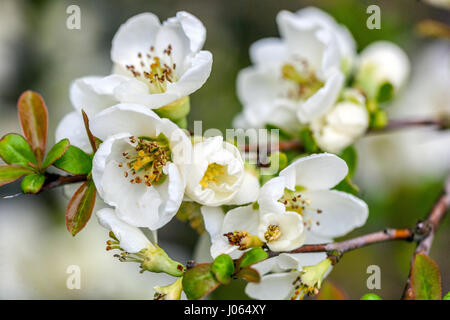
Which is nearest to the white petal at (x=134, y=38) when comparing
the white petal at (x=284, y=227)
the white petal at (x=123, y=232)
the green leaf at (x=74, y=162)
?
the green leaf at (x=74, y=162)

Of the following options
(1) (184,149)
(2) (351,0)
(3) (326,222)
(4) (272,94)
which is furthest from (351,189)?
(2) (351,0)

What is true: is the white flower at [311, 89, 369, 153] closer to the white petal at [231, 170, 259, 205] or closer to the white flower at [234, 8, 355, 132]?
the white flower at [234, 8, 355, 132]

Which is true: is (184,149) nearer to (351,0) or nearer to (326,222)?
(326,222)

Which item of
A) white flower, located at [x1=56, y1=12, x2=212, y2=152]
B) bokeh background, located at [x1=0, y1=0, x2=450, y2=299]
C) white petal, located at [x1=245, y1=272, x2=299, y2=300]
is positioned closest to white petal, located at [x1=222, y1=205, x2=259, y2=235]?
white petal, located at [x1=245, y1=272, x2=299, y2=300]

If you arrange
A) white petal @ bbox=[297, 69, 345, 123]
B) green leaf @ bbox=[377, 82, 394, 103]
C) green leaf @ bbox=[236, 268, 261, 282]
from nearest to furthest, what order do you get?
green leaf @ bbox=[236, 268, 261, 282], white petal @ bbox=[297, 69, 345, 123], green leaf @ bbox=[377, 82, 394, 103]

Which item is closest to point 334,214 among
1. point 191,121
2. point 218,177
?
point 218,177

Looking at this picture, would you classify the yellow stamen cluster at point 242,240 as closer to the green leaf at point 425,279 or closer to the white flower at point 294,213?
the white flower at point 294,213
